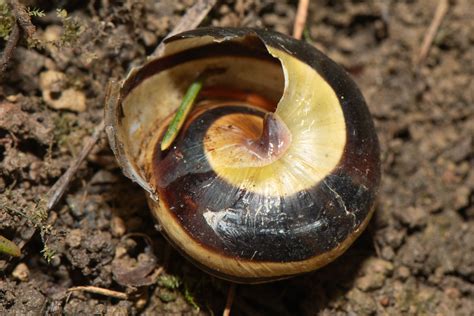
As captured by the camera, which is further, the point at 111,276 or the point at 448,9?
the point at 448,9

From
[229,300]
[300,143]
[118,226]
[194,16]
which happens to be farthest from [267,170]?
[194,16]

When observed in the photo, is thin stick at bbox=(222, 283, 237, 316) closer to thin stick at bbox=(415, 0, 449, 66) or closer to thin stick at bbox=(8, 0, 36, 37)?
thin stick at bbox=(8, 0, 36, 37)

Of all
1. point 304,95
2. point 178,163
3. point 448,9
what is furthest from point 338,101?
point 448,9

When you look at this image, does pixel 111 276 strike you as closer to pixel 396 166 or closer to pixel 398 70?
pixel 396 166

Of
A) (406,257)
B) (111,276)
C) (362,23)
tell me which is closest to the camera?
Result: (111,276)

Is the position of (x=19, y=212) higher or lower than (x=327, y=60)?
lower

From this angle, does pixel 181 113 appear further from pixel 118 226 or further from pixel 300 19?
pixel 300 19

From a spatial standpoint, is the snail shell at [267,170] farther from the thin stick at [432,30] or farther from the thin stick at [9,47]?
the thin stick at [432,30]
